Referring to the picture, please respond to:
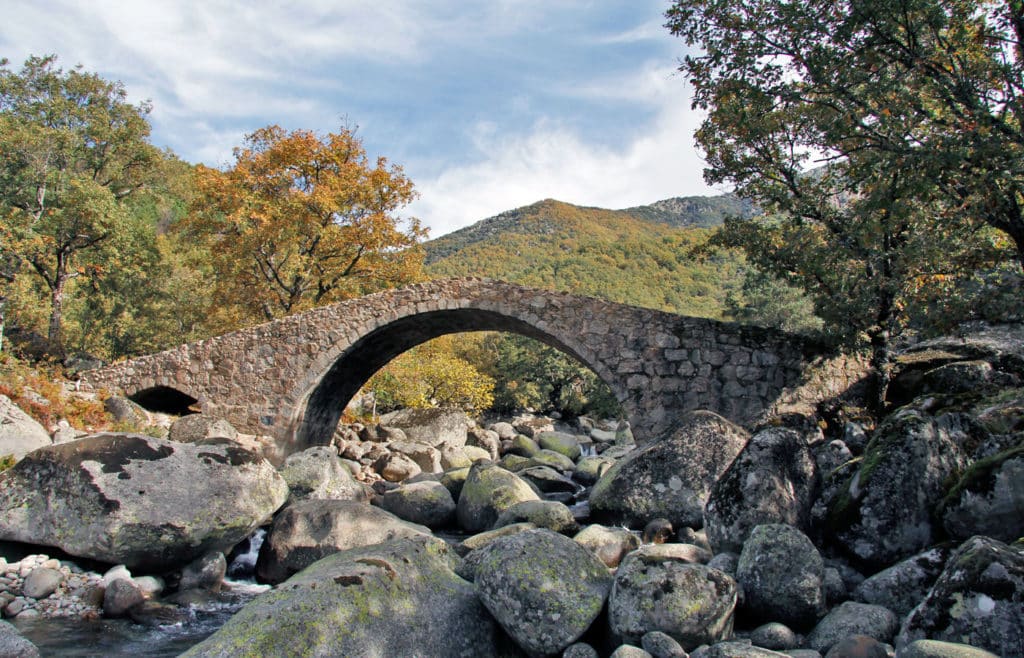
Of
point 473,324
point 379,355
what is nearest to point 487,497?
point 473,324

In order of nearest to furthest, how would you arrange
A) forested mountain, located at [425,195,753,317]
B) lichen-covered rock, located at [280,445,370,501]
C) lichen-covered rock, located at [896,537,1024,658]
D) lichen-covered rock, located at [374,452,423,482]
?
lichen-covered rock, located at [896,537,1024,658]
lichen-covered rock, located at [280,445,370,501]
lichen-covered rock, located at [374,452,423,482]
forested mountain, located at [425,195,753,317]

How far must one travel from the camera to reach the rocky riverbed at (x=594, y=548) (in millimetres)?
4688

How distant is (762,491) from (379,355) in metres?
11.1

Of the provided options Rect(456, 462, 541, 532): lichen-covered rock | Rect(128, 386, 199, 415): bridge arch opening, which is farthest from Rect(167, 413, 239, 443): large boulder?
Rect(456, 462, 541, 532): lichen-covered rock

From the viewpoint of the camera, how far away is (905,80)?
8789 millimetres

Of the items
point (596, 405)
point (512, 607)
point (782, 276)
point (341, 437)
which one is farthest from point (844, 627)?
point (596, 405)

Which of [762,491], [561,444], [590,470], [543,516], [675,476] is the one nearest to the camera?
[762,491]

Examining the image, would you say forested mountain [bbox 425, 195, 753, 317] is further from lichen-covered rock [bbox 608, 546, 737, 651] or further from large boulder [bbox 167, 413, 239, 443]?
lichen-covered rock [bbox 608, 546, 737, 651]

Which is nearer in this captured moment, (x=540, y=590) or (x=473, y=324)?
(x=540, y=590)

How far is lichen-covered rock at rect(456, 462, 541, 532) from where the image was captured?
1077 centimetres

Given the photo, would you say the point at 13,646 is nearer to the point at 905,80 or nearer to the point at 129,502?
the point at 129,502

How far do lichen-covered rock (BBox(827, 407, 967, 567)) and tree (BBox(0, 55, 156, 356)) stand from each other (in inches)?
668

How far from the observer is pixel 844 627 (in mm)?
4684

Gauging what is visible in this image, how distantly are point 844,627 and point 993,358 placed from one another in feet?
35.0
